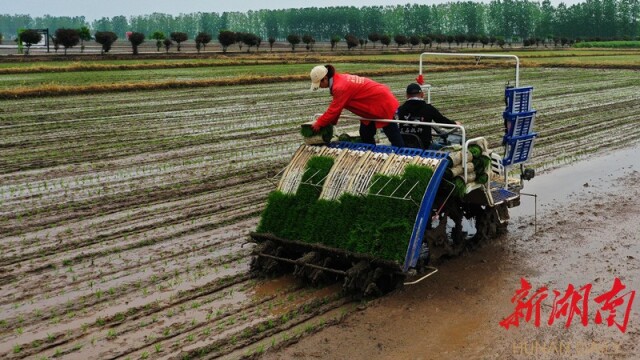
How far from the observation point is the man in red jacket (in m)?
8.08

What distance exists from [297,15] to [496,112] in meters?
165

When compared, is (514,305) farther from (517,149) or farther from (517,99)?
(517,99)

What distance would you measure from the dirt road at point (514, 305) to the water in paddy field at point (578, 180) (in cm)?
48

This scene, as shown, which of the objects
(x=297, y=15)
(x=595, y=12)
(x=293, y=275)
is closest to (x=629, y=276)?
(x=293, y=275)

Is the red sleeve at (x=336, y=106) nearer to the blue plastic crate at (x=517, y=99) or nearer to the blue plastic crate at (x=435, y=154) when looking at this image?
the blue plastic crate at (x=435, y=154)

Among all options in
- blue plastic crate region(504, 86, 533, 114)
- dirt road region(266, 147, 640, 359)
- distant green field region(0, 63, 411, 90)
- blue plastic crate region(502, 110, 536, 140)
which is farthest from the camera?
distant green field region(0, 63, 411, 90)

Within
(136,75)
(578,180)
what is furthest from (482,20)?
(578,180)

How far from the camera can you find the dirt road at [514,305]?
6.20 m

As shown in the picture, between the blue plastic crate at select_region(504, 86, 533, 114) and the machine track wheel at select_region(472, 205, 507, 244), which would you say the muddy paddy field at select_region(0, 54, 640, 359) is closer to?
the machine track wheel at select_region(472, 205, 507, 244)

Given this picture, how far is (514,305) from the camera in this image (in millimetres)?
7156

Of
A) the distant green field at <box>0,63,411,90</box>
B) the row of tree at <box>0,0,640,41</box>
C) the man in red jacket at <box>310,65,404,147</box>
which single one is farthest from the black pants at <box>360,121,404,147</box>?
the row of tree at <box>0,0,640,41</box>

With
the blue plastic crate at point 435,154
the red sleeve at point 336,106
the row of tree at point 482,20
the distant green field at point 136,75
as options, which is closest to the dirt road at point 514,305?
the blue plastic crate at point 435,154

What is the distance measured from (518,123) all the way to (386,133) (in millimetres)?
1739

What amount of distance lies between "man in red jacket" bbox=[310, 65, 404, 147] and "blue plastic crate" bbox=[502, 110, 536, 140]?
57.1 inches
